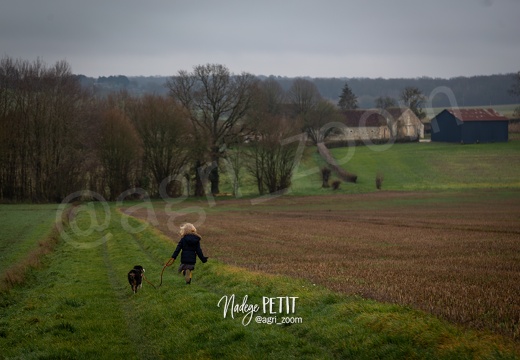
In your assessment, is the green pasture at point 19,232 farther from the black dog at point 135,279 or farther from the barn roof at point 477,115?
the barn roof at point 477,115

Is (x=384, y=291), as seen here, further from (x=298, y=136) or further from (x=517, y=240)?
(x=298, y=136)

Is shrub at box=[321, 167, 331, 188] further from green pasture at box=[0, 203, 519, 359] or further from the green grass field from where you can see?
green pasture at box=[0, 203, 519, 359]

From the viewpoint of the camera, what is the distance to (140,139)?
81.8 meters

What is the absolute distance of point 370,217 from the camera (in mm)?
47625

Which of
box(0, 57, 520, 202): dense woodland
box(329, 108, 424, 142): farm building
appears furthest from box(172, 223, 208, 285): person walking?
box(329, 108, 424, 142): farm building

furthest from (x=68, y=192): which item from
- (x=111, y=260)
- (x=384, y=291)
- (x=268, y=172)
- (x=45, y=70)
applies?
(x=384, y=291)

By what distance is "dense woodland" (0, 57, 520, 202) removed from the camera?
255 feet

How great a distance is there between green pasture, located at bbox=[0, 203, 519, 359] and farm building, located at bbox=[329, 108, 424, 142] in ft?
Answer: 367

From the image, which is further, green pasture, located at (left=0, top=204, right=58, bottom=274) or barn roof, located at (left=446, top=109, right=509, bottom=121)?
barn roof, located at (left=446, top=109, right=509, bottom=121)

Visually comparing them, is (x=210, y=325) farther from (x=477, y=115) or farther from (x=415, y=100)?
(x=415, y=100)

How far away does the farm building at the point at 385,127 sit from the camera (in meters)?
131

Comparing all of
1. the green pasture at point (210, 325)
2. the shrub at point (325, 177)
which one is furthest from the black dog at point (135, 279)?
the shrub at point (325, 177)

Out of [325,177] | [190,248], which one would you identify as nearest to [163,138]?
[325,177]

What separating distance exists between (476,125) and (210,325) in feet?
378
